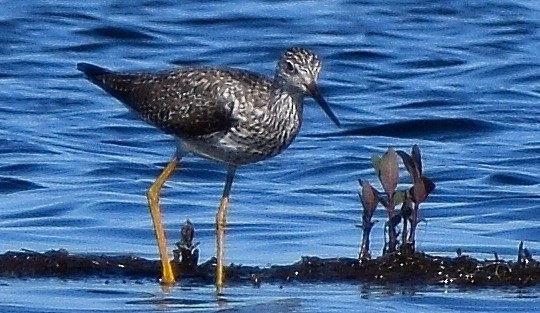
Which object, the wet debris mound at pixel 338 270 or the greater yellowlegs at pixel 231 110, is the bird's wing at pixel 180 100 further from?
the wet debris mound at pixel 338 270

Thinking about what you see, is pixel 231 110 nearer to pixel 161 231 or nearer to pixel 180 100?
pixel 180 100

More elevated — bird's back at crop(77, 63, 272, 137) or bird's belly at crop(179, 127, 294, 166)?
bird's back at crop(77, 63, 272, 137)

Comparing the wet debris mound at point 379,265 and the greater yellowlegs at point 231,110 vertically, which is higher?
the greater yellowlegs at point 231,110

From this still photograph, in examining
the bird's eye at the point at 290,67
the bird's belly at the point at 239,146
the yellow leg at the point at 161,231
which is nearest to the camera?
the yellow leg at the point at 161,231

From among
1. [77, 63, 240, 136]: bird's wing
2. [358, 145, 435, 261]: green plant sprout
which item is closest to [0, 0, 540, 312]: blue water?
[358, 145, 435, 261]: green plant sprout

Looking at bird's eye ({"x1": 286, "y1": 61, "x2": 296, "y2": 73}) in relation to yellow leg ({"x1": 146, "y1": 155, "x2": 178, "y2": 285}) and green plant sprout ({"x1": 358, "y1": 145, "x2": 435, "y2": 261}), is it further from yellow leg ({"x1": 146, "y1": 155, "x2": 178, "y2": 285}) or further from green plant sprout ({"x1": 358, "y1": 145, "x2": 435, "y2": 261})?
yellow leg ({"x1": 146, "y1": 155, "x2": 178, "y2": 285})

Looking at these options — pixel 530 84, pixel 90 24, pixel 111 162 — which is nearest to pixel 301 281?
pixel 111 162

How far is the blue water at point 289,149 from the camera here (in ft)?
38.3

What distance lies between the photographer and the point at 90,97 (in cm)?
2317

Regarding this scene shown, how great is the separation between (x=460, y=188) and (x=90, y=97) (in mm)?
7056

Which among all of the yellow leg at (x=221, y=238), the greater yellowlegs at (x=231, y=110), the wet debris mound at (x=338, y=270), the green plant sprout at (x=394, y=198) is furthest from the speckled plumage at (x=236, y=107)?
the wet debris mound at (x=338, y=270)

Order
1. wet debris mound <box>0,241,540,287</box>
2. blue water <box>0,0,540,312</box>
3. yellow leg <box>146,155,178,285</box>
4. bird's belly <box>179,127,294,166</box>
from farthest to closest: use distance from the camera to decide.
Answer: bird's belly <box>179,127,294,166</box>, yellow leg <box>146,155,178,285</box>, wet debris mound <box>0,241,540,287</box>, blue water <box>0,0,540,312</box>

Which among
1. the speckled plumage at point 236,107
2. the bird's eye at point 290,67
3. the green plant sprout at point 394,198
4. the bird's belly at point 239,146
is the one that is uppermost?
the bird's eye at point 290,67

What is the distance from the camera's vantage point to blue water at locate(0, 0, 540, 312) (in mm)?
11688
